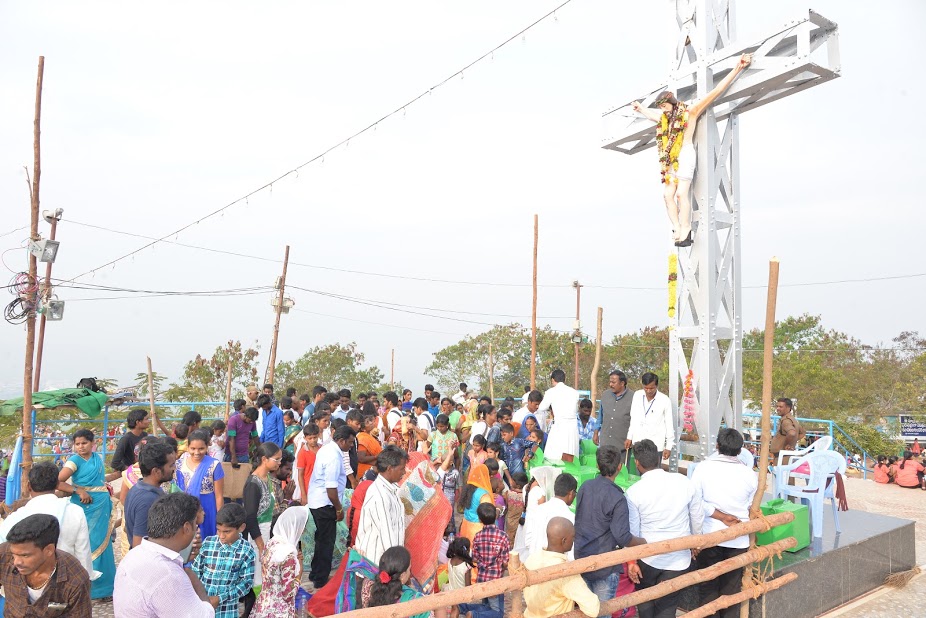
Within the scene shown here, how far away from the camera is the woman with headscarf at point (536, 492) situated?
5.13m

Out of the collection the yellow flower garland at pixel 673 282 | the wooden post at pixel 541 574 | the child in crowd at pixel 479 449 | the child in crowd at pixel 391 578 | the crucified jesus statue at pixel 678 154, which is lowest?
the child in crowd at pixel 391 578

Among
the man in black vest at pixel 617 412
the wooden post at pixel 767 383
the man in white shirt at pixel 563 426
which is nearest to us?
the wooden post at pixel 767 383

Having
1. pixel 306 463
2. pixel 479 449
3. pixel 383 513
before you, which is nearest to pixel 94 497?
pixel 306 463

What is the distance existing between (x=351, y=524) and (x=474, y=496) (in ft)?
4.24

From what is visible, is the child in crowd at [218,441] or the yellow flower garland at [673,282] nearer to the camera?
the yellow flower garland at [673,282]

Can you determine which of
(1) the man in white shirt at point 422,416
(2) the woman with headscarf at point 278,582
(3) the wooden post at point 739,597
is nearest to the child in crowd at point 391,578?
(2) the woman with headscarf at point 278,582

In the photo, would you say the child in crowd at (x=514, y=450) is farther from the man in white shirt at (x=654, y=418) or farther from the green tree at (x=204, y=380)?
the green tree at (x=204, y=380)

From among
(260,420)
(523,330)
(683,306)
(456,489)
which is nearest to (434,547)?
(456,489)

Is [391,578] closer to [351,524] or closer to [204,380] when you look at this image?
[351,524]

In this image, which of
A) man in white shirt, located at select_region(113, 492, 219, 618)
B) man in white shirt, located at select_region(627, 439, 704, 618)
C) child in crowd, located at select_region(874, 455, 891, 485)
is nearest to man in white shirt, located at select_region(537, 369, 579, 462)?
man in white shirt, located at select_region(627, 439, 704, 618)

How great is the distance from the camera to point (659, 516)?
4395mm

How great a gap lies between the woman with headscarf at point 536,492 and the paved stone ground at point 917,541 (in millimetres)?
2704

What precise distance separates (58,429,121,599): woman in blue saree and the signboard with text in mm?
27402

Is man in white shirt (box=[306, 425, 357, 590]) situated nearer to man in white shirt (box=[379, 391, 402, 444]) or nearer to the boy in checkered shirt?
the boy in checkered shirt
